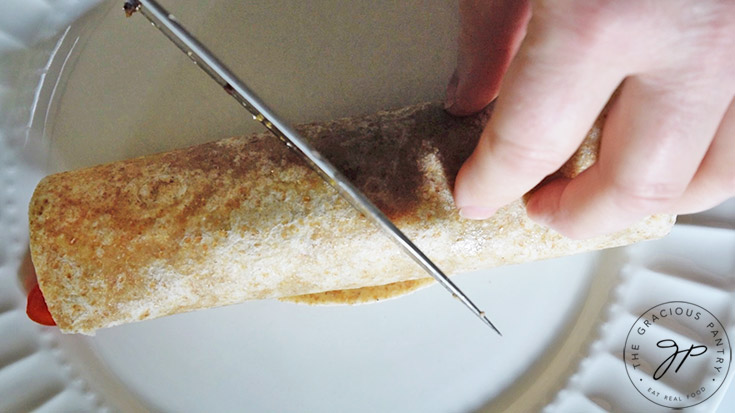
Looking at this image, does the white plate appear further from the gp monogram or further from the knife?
the knife

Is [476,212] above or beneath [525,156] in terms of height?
beneath

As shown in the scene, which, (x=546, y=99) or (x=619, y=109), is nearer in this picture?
(x=546, y=99)

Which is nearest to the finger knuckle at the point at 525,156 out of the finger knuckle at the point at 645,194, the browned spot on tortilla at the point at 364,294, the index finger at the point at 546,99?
the index finger at the point at 546,99

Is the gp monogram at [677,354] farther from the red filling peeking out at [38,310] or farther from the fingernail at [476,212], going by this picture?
the red filling peeking out at [38,310]

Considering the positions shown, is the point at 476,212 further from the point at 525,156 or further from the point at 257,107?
the point at 257,107

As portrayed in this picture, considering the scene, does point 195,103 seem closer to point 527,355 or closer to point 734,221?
point 527,355

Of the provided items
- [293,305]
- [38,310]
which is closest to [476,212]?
[293,305]
